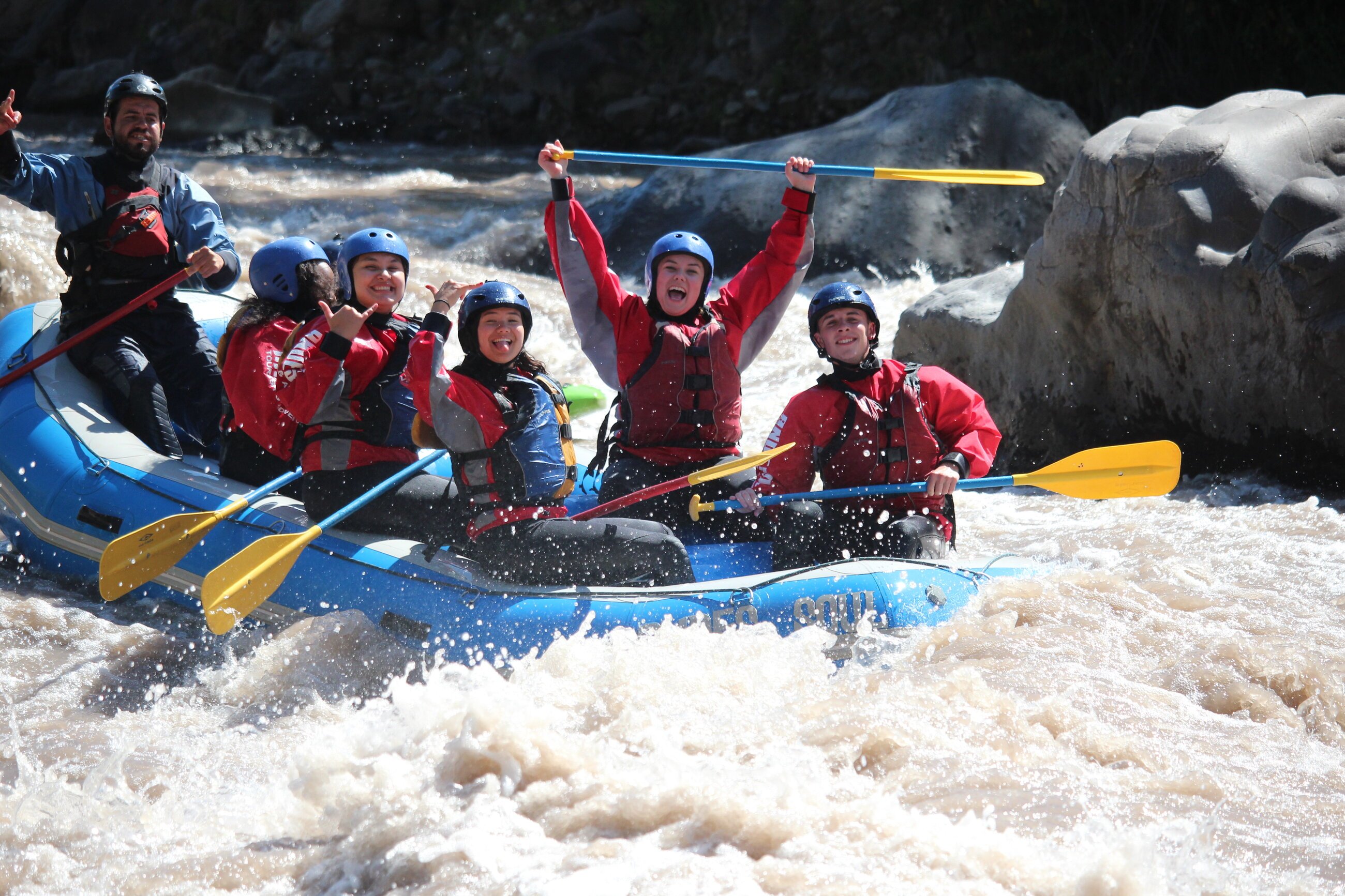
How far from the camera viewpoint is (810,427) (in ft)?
13.8

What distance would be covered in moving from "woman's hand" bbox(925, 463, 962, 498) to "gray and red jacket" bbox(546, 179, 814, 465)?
750mm

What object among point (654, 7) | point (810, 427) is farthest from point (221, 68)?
point (810, 427)

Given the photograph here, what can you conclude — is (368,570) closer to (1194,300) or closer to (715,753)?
(715,753)

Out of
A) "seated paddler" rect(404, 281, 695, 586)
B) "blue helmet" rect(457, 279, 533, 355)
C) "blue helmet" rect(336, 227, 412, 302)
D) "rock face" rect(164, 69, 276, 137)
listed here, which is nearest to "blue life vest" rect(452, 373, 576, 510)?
"seated paddler" rect(404, 281, 695, 586)

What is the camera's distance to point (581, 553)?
148 inches

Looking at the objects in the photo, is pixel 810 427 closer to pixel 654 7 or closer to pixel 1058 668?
pixel 1058 668

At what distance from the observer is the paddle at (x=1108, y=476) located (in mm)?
4113

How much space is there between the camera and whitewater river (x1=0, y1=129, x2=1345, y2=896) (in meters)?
2.67

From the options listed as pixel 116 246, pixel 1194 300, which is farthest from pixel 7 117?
pixel 1194 300

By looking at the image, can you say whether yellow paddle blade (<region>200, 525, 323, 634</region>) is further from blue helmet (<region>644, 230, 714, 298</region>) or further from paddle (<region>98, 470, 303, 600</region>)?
blue helmet (<region>644, 230, 714, 298</region>)

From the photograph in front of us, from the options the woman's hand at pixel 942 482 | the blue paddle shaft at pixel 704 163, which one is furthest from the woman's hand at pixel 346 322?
the woman's hand at pixel 942 482

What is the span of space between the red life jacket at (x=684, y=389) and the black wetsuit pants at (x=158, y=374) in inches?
72.7

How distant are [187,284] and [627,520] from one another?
2.76m

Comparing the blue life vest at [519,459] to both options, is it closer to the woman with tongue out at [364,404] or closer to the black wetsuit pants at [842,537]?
the woman with tongue out at [364,404]
